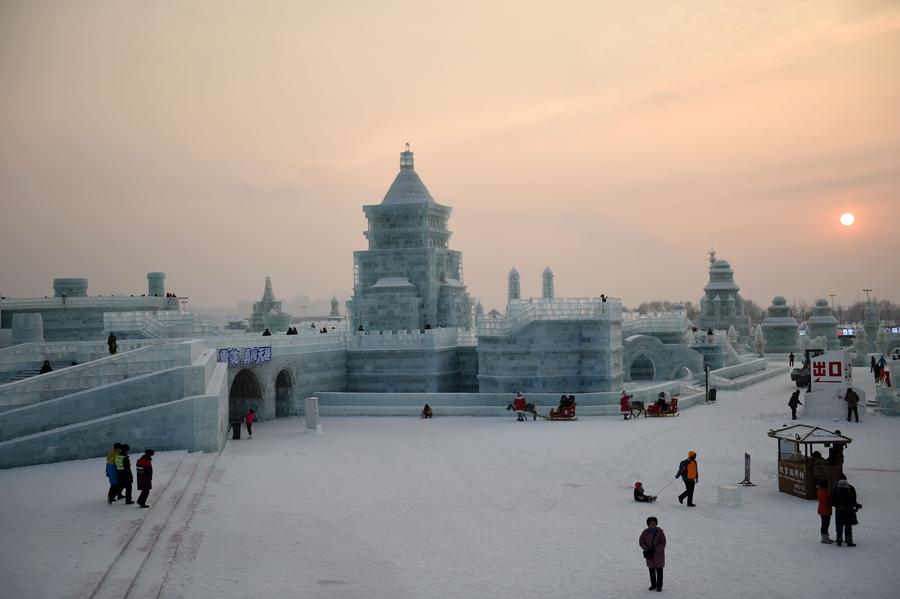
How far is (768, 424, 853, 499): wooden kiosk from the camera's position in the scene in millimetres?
20891

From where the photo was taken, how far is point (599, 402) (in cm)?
3778

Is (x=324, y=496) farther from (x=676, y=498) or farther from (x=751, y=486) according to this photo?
(x=751, y=486)

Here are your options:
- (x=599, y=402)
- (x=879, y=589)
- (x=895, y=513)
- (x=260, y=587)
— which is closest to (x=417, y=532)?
(x=260, y=587)

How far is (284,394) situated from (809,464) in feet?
79.6

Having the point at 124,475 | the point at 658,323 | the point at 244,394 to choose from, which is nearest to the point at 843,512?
the point at 124,475

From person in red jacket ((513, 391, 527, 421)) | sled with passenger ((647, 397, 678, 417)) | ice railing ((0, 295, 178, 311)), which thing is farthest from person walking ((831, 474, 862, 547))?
ice railing ((0, 295, 178, 311))

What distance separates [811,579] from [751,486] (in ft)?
24.5

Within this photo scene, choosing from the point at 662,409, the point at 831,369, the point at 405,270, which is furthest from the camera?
the point at 405,270

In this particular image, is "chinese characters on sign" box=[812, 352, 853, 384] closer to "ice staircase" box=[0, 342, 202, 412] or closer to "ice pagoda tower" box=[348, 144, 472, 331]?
"ice pagoda tower" box=[348, 144, 472, 331]

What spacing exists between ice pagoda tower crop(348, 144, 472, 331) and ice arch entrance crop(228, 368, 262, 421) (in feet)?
41.8

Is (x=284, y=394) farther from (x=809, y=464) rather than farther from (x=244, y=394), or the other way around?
(x=809, y=464)

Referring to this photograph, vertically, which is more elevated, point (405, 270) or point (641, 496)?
point (405, 270)

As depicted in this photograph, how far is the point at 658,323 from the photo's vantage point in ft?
184

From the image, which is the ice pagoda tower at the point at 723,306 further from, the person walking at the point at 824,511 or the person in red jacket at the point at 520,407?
the person walking at the point at 824,511
